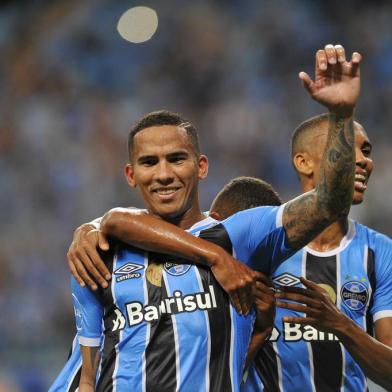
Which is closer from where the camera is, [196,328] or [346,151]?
[346,151]

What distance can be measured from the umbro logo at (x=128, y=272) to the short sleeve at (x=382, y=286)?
97 cm

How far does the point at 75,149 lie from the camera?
9.05 m

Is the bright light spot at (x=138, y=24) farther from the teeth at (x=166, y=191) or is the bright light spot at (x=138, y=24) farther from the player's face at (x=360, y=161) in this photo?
the teeth at (x=166, y=191)

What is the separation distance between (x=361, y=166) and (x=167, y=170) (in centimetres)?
92

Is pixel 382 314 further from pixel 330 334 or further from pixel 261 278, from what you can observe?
pixel 261 278

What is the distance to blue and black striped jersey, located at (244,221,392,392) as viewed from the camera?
119 inches

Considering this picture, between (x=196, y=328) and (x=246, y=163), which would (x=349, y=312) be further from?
(x=246, y=163)

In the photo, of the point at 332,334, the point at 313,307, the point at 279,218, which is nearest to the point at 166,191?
the point at 279,218

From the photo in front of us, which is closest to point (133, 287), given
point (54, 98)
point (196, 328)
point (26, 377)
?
point (196, 328)

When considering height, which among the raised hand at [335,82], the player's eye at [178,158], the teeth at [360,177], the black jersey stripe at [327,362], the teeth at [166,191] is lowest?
the black jersey stripe at [327,362]

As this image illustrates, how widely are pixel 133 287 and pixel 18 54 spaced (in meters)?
7.92

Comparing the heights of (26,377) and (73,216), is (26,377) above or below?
below

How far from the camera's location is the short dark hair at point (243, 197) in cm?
350

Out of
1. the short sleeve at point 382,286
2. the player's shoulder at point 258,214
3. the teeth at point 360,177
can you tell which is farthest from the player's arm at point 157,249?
the teeth at point 360,177
